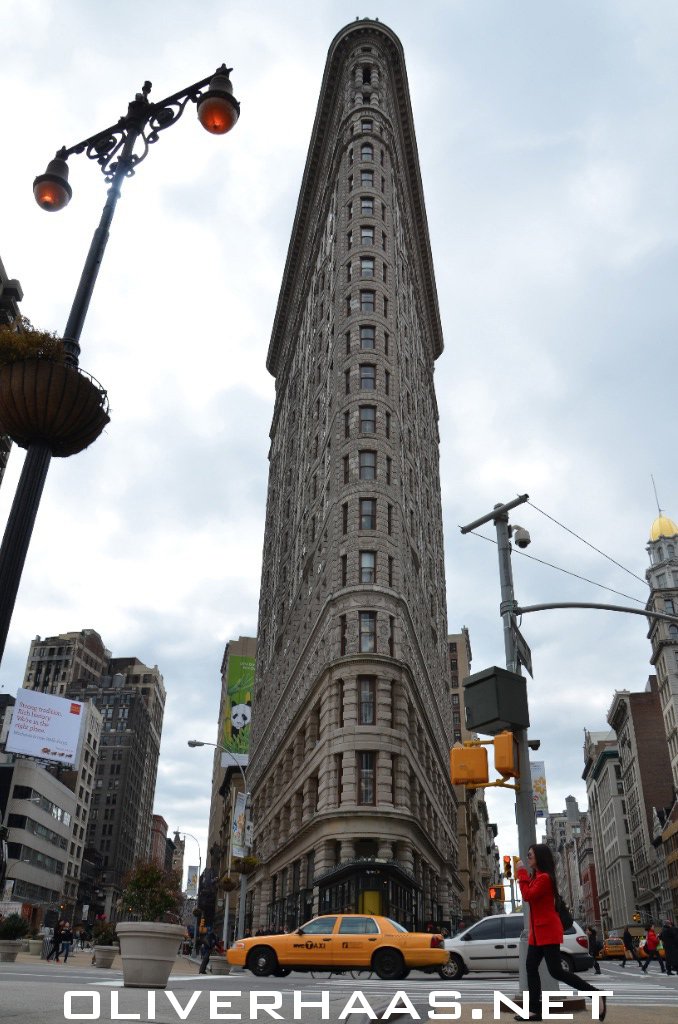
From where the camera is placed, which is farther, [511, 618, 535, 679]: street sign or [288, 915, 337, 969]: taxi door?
[288, 915, 337, 969]: taxi door

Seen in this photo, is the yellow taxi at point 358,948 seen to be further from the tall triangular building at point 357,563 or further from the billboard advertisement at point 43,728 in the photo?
the billboard advertisement at point 43,728

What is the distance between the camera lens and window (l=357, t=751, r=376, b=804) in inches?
1598

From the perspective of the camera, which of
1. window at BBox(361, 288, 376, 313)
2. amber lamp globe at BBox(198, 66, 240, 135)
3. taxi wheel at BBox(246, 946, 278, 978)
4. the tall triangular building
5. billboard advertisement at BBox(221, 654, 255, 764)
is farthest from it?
billboard advertisement at BBox(221, 654, 255, 764)

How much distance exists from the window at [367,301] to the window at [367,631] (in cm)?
2291

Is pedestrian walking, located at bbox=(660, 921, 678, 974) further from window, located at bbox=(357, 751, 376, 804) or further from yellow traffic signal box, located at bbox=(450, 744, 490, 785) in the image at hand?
yellow traffic signal box, located at bbox=(450, 744, 490, 785)

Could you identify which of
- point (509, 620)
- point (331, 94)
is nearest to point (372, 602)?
point (509, 620)

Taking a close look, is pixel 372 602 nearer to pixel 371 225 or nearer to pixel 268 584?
pixel 371 225

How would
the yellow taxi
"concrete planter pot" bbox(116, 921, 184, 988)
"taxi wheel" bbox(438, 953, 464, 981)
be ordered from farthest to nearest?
"taxi wheel" bbox(438, 953, 464, 981) → the yellow taxi → "concrete planter pot" bbox(116, 921, 184, 988)

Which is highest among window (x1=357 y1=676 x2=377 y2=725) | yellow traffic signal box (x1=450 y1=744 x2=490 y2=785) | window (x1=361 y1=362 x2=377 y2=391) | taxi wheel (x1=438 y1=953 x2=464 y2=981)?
window (x1=361 y1=362 x2=377 y2=391)

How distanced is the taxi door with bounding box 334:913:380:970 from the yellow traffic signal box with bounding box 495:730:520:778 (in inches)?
477

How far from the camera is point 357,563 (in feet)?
154

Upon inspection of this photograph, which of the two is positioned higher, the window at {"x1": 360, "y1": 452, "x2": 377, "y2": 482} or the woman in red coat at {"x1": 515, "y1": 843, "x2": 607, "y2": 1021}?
the window at {"x1": 360, "y1": 452, "x2": 377, "y2": 482}

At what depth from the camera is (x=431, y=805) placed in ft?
185

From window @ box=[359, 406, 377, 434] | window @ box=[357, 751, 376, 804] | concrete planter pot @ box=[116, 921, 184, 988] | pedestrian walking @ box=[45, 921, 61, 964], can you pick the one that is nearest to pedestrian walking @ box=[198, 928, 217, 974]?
pedestrian walking @ box=[45, 921, 61, 964]
